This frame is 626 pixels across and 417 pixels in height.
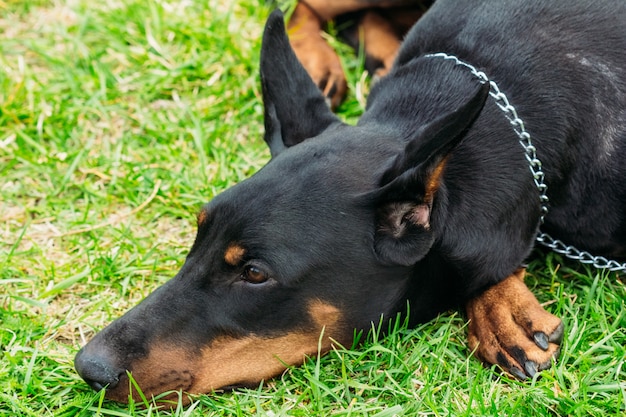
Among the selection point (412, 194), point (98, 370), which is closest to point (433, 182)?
point (412, 194)

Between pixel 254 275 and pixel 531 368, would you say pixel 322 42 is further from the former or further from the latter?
pixel 531 368

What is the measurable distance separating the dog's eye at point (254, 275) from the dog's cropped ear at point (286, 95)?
710 mm

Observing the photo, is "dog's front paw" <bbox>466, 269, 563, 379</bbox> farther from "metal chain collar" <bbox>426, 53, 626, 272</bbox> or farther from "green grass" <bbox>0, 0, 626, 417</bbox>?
"metal chain collar" <bbox>426, 53, 626, 272</bbox>

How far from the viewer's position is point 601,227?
3.72 m

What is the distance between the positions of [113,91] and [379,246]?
2.78 metres

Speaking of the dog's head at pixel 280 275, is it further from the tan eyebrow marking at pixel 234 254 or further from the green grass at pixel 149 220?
the green grass at pixel 149 220

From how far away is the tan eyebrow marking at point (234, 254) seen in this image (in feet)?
10.4

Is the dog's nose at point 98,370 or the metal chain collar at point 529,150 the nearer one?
the dog's nose at point 98,370

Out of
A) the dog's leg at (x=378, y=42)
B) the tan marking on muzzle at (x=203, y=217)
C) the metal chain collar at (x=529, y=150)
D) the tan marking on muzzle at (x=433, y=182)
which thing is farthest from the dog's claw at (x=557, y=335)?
the dog's leg at (x=378, y=42)

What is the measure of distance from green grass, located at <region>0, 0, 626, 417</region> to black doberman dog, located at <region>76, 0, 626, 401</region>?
0.50 feet

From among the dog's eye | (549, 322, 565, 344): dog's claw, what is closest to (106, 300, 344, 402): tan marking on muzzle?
the dog's eye

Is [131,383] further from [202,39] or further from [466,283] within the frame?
[202,39]

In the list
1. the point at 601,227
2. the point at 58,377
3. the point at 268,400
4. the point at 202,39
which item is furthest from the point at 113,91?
the point at 601,227

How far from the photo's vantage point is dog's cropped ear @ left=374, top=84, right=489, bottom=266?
9.65 feet
